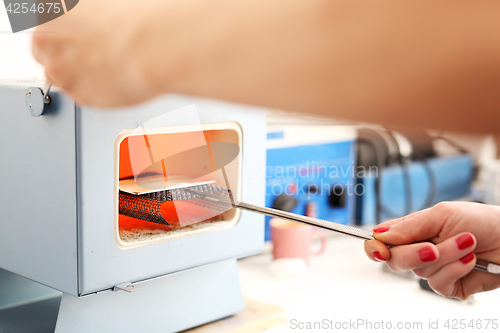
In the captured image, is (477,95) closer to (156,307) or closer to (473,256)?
(473,256)

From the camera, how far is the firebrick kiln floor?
2.52ft

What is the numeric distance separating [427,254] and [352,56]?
27 centimetres

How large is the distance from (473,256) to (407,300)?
535mm

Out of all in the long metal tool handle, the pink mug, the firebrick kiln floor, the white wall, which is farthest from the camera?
the pink mug

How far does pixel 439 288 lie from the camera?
45cm

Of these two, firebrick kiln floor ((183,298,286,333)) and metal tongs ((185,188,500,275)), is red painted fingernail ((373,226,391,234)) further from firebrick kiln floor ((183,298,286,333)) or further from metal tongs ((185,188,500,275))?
A: firebrick kiln floor ((183,298,286,333))

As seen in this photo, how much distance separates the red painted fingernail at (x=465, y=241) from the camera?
0.42 metres

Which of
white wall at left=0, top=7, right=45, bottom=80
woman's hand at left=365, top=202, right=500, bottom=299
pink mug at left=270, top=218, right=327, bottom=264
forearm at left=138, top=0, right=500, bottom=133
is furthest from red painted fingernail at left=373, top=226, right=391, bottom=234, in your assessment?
white wall at left=0, top=7, right=45, bottom=80

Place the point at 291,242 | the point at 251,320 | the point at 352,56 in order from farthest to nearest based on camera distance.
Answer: the point at 291,242 → the point at 251,320 → the point at 352,56

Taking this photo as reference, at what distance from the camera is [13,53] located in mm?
896

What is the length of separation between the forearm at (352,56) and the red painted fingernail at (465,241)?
0.76 ft

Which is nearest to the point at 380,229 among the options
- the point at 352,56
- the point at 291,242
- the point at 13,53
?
the point at 352,56

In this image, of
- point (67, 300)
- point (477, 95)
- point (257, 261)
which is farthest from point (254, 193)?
point (477, 95)

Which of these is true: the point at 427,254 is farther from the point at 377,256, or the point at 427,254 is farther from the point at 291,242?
the point at 291,242
